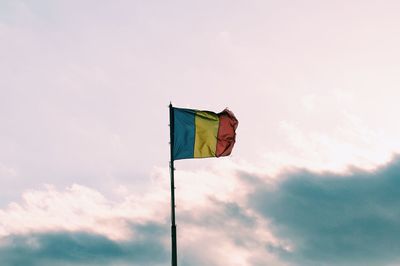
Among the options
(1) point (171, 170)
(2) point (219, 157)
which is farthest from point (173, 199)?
(2) point (219, 157)

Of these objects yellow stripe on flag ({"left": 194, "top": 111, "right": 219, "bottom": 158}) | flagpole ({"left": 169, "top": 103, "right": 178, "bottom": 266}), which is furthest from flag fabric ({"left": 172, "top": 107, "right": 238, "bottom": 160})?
flagpole ({"left": 169, "top": 103, "right": 178, "bottom": 266})

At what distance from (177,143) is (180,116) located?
4.80 ft

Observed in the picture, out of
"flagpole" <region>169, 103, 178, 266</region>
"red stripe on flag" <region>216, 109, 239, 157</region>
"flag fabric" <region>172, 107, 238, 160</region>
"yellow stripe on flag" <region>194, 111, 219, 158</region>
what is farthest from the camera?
"red stripe on flag" <region>216, 109, 239, 157</region>

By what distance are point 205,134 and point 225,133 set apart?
3.77 ft

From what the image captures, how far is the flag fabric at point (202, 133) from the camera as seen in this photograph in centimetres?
3225

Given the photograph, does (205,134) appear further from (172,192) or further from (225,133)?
(172,192)

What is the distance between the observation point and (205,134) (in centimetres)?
3319

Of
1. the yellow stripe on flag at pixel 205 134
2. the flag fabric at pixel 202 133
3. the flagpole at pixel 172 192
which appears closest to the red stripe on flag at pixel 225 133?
the flag fabric at pixel 202 133

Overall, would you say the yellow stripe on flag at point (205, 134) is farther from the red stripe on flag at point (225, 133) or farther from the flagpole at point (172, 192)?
the flagpole at point (172, 192)

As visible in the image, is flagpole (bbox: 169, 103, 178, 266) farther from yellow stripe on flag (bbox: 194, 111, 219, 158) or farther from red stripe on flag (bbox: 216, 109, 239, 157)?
red stripe on flag (bbox: 216, 109, 239, 157)

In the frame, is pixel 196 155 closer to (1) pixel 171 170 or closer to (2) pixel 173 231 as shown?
(1) pixel 171 170

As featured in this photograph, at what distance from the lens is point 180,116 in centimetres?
3259

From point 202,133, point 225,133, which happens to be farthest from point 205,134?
point 225,133

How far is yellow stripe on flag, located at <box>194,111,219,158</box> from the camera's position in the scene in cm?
3291
